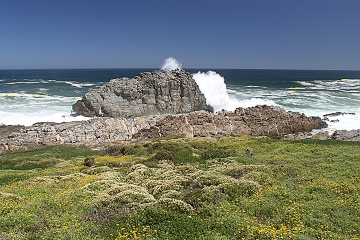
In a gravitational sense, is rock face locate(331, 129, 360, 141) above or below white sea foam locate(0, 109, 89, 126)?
above

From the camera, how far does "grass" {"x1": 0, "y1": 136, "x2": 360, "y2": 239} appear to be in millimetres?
11258

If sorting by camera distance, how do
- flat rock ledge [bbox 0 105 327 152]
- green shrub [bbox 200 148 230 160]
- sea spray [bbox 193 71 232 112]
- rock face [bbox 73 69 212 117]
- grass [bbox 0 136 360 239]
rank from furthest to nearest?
sea spray [bbox 193 71 232 112]
rock face [bbox 73 69 212 117]
flat rock ledge [bbox 0 105 327 152]
green shrub [bbox 200 148 230 160]
grass [bbox 0 136 360 239]

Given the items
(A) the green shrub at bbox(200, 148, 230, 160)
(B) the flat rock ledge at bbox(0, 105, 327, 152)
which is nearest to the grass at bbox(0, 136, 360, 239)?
(A) the green shrub at bbox(200, 148, 230, 160)

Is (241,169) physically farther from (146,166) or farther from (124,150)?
(124,150)

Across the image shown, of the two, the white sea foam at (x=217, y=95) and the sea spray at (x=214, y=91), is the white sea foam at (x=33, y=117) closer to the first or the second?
the sea spray at (x=214, y=91)

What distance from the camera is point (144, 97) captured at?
61.6 metres

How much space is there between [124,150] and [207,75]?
59857mm

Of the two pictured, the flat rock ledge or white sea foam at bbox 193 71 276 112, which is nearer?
the flat rock ledge

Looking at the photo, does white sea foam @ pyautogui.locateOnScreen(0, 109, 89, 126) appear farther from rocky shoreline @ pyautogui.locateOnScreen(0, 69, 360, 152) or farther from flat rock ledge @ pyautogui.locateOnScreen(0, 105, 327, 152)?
flat rock ledge @ pyautogui.locateOnScreen(0, 105, 327, 152)

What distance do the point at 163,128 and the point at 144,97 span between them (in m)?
16.1

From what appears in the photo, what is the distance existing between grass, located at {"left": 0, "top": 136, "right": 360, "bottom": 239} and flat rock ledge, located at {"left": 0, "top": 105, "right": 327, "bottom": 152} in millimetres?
20565

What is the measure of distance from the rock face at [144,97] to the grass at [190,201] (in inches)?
1431

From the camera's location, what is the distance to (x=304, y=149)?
2753 centimetres

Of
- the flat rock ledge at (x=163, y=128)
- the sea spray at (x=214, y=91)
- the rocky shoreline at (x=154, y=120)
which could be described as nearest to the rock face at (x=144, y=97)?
the rocky shoreline at (x=154, y=120)
